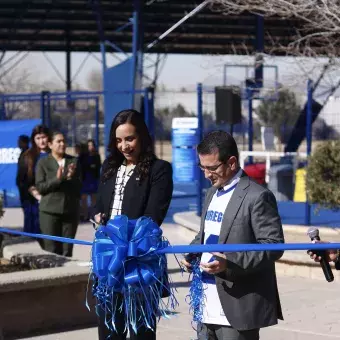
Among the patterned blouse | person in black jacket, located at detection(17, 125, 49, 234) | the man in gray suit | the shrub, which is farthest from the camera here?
the shrub

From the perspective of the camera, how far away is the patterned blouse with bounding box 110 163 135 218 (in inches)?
209

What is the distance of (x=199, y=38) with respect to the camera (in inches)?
1366

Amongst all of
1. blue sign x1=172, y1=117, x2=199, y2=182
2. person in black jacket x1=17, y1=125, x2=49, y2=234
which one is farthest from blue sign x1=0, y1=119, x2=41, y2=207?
person in black jacket x1=17, y1=125, x2=49, y2=234

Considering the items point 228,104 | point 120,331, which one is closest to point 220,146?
point 120,331

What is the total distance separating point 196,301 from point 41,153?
19.5 feet

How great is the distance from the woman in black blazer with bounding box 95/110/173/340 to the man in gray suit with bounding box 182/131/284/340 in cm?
88

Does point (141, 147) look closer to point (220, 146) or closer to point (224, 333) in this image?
point (220, 146)

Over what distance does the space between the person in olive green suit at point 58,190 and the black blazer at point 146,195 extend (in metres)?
3.40

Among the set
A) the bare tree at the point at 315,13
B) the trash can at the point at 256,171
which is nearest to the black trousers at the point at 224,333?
the bare tree at the point at 315,13

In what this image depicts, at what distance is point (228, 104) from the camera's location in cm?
A: 1543

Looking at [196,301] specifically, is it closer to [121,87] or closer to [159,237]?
[159,237]

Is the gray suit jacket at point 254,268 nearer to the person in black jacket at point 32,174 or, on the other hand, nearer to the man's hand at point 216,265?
the man's hand at point 216,265

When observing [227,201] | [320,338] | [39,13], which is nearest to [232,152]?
[227,201]

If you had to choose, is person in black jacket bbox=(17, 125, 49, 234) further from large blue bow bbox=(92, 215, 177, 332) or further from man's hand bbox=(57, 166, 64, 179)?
large blue bow bbox=(92, 215, 177, 332)
